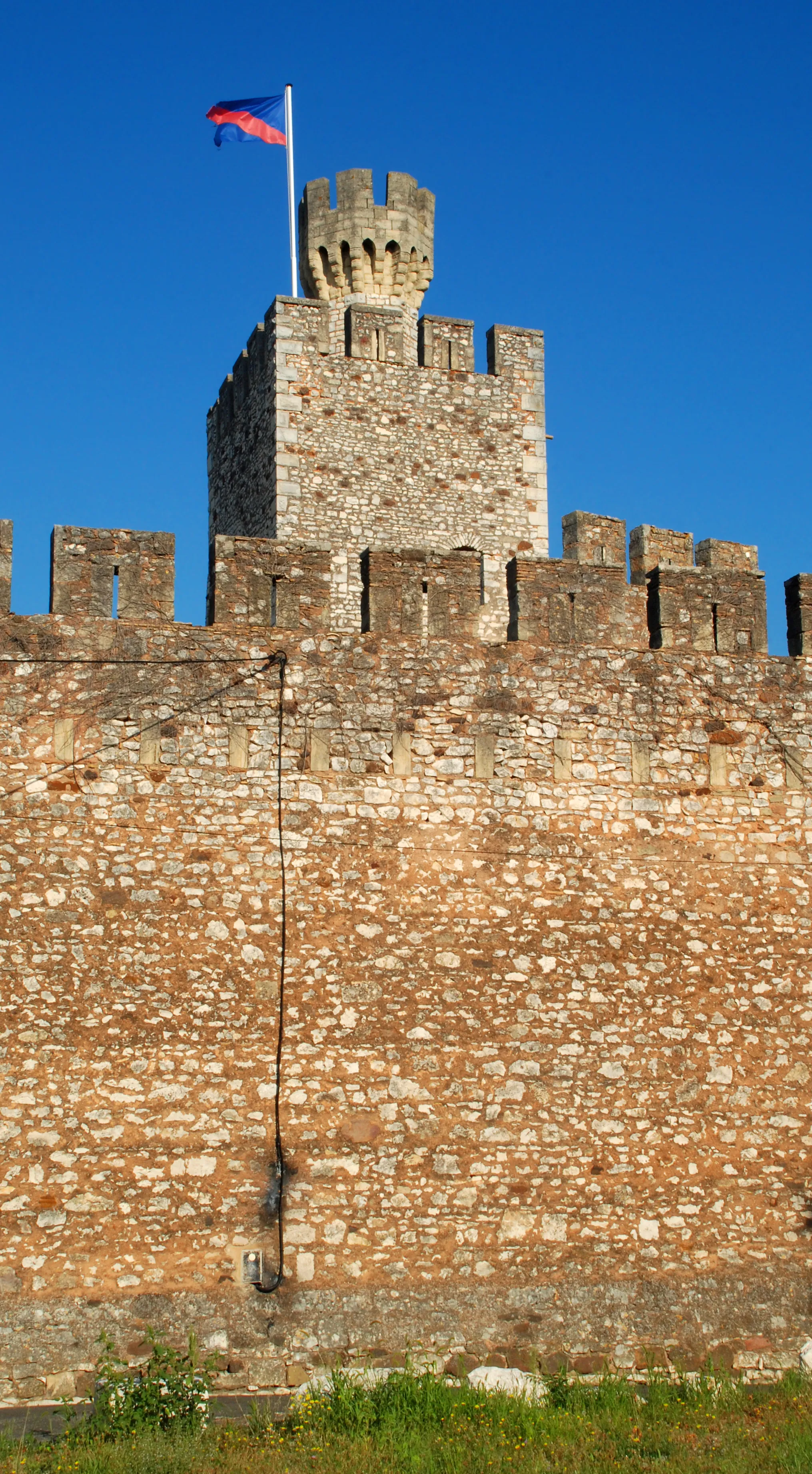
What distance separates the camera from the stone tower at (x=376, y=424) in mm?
15508

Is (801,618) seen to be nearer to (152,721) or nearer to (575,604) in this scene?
(575,604)

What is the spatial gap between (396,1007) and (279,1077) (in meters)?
0.88

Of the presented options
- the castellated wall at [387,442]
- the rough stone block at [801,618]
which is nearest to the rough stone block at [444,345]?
the castellated wall at [387,442]

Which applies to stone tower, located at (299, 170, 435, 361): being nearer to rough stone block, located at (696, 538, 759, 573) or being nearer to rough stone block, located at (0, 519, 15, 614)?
rough stone block, located at (696, 538, 759, 573)

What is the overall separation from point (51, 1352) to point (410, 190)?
14038 millimetres

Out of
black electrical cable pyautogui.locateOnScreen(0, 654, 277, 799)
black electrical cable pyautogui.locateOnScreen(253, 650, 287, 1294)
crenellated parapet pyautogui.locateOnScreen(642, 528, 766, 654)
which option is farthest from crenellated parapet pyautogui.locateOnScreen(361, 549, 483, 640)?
crenellated parapet pyautogui.locateOnScreen(642, 528, 766, 654)

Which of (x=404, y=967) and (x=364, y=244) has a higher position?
(x=364, y=244)

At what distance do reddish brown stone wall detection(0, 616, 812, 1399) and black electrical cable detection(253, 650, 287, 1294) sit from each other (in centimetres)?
5

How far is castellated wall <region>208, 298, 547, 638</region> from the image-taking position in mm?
15469

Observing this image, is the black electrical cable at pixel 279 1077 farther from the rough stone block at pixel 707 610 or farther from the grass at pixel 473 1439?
the rough stone block at pixel 707 610

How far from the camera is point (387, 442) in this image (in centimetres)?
1586

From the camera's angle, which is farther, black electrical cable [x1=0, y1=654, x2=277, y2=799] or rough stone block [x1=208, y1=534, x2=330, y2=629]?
rough stone block [x1=208, y1=534, x2=330, y2=629]

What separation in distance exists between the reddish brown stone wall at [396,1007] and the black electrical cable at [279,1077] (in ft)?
0.17

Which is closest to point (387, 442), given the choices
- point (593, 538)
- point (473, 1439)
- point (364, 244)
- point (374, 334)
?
point (374, 334)
